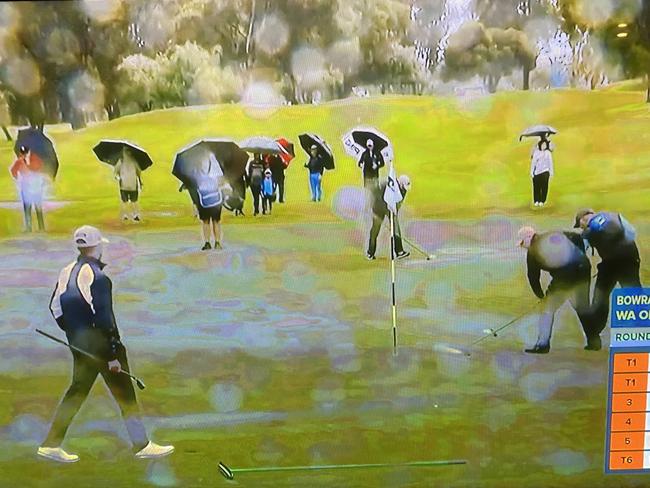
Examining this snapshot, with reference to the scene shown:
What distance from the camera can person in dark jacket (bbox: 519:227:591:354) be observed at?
1.17 meters

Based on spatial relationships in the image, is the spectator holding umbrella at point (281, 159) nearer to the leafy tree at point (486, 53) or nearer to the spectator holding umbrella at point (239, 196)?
the spectator holding umbrella at point (239, 196)

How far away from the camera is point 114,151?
110cm

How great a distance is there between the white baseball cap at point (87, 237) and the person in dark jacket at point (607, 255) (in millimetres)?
795

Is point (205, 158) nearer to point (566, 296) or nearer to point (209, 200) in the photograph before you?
point (209, 200)

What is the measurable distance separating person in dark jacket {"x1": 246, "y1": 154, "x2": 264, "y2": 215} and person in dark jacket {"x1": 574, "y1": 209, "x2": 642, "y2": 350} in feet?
1.76

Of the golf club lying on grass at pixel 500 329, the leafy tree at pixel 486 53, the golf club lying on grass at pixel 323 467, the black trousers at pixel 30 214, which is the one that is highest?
the leafy tree at pixel 486 53

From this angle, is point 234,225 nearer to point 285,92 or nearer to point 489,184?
point 285,92

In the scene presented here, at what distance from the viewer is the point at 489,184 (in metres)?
1.14

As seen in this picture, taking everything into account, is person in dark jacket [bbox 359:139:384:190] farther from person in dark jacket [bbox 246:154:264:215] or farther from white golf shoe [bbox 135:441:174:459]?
white golf shoe [bbox 135:441:174:459]

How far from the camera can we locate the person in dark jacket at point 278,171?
112 cm

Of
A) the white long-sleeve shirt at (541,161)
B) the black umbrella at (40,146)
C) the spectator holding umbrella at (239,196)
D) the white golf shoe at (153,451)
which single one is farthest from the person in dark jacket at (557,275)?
the black umbrella at (40,146)

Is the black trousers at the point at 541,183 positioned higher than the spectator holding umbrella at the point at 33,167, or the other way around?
the spectator holding umbrella at the point at 33,167

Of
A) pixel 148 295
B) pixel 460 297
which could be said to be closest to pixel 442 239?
pixel 460 297

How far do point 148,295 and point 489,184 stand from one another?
594mm
